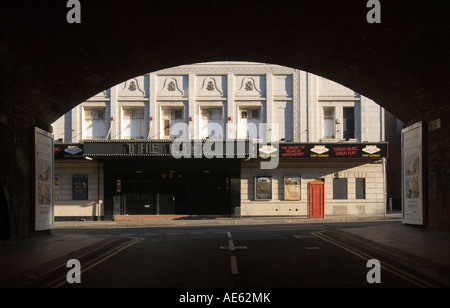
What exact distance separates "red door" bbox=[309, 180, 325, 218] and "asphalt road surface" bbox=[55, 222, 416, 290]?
13566 mm

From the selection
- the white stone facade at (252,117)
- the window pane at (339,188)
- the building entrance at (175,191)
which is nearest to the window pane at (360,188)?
the white stone facade at (252,117)

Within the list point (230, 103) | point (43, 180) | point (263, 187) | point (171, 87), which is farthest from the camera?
point (171, 87)

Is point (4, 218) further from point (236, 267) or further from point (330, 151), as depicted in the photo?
point (330, 151)

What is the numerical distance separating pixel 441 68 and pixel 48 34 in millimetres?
11476

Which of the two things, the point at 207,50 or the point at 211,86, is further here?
the point at 211,86

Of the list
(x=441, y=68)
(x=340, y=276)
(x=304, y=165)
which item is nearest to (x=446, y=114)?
(x=441, y=68)

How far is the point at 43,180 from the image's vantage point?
58.1ft

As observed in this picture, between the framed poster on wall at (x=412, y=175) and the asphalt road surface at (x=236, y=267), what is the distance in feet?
17.3

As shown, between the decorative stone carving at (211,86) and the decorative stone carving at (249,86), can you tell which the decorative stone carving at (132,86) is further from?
the decorative stone carving at (249,86)

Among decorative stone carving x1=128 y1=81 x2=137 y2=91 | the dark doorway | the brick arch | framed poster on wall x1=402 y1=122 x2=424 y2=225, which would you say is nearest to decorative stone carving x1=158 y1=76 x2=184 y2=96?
decorative stone carving x1=128 y1=81 x2=137 y2=91

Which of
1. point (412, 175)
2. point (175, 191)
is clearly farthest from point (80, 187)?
point (412, 175)

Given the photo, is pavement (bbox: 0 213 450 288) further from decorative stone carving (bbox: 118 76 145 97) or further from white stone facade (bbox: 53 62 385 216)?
decorative stone carving (bbox: 118 76 145 97)

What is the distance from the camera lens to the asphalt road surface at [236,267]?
8844 mm

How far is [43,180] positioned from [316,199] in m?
17.2
